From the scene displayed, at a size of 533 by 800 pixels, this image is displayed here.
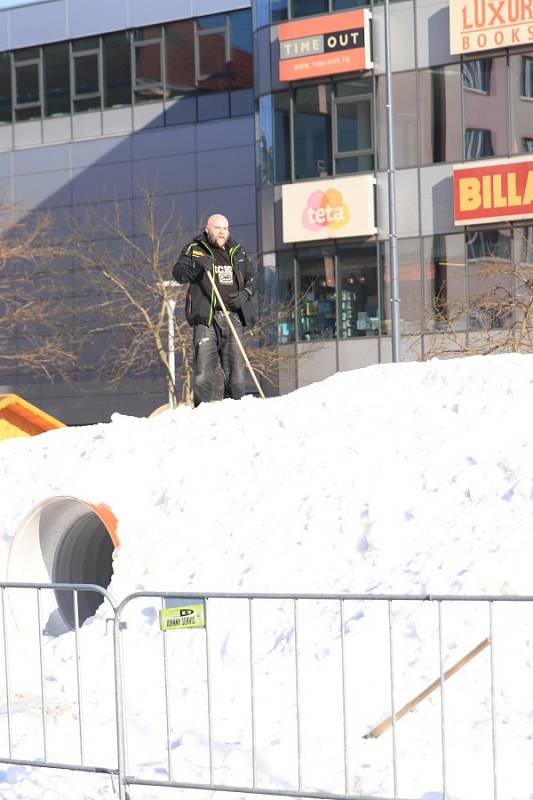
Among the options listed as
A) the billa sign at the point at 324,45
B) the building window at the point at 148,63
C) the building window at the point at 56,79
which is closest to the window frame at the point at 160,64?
the building window at the point at 148,63

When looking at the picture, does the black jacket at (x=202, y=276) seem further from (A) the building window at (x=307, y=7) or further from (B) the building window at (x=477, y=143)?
(A) the building window at (x=307, y=7)

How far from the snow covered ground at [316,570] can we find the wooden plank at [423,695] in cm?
5

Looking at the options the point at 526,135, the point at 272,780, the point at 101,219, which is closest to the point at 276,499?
the point at 272,780

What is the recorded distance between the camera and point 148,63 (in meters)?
43.8

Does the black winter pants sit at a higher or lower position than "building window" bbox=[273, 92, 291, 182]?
lower

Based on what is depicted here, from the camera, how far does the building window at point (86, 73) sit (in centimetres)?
4472

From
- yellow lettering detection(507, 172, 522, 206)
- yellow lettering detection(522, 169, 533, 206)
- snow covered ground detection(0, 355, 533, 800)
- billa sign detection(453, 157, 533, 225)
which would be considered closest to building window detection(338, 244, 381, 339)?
billa sign detection(453, 157, 533, 225)

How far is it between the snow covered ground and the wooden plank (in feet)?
0.16

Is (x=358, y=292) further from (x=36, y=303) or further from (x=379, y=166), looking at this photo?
(x=36, y=303)

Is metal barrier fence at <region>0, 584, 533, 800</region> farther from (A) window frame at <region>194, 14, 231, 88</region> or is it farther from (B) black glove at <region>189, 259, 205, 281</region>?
(A) window frame at <region>194, 14, 231, 88</region>

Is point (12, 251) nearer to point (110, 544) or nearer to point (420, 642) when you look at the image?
point (110, 544)

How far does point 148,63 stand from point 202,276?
3243 centimetres

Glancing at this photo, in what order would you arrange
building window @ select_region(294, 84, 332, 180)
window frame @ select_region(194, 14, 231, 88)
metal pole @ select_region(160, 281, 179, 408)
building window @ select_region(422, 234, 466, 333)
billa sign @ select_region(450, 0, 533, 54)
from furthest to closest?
window frame @ select_region(194, 14, 231, 88) < building window @ select_region(294, 84, 332, 180) < metal pole @ select_region(160, 281, 179, 408) < building window @ select_region(422, 234, 466, 333) < billa sign @ select_region(450, 0, 533, 54)

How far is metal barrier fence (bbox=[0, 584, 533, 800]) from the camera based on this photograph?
6.45m
